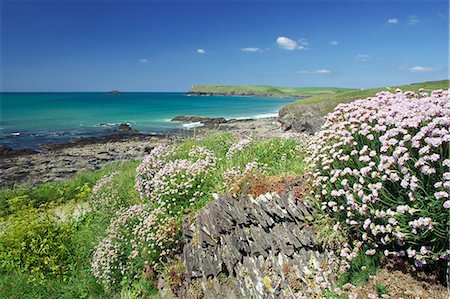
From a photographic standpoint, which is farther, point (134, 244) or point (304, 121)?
point (304, 121)

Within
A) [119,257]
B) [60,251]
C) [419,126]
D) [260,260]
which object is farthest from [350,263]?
[60,251]

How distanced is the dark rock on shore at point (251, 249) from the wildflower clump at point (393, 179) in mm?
552

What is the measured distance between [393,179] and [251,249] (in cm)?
251

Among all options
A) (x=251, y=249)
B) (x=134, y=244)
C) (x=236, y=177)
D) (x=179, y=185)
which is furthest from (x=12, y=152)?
(x=251, y=249)

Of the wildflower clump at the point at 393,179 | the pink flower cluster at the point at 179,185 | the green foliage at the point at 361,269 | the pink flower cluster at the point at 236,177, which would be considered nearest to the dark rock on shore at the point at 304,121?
the pink flower cluster at the point at 179,185

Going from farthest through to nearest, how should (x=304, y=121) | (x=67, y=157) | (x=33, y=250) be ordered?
1. (x=67, y=157)
2. (x=304, y=121)
3. (x=33, y=250)

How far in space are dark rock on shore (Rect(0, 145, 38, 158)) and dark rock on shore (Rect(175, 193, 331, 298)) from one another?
27574 millimetres

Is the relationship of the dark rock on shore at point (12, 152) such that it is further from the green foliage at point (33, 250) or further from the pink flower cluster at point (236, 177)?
the pink flower cluster at point (236, 177)

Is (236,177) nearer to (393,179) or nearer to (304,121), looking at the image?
(393,179)

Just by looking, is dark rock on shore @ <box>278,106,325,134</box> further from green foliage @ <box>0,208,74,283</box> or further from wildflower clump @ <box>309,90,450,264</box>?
wildflower clump @ <box>309,90,450,264</box>

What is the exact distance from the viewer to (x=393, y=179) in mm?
3705

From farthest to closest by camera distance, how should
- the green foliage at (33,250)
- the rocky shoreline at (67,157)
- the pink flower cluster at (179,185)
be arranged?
the rocky shoreline at (67,157) → the green foliage at (33,250) → the pink flower cluster at (179,185)

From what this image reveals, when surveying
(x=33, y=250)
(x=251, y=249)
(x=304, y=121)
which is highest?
(x=304, y=121)

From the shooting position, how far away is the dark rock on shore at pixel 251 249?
15.3 feet
